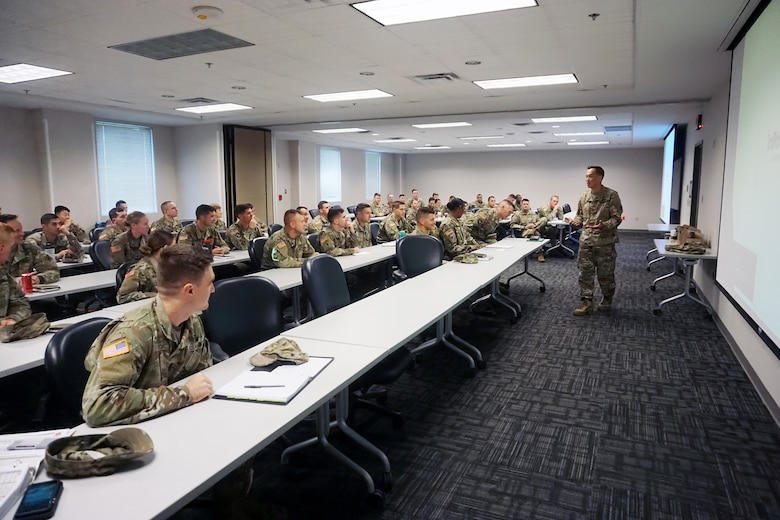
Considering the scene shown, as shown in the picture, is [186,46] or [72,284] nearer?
[72,284]

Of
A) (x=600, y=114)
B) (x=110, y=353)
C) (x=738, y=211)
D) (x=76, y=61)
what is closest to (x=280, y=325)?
(x=110, y=353)

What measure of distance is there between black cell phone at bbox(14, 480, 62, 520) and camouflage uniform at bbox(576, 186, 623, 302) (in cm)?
547

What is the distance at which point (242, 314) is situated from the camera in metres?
2.75

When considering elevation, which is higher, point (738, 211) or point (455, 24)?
point (455, 24)

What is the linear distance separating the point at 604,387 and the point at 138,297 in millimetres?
3468

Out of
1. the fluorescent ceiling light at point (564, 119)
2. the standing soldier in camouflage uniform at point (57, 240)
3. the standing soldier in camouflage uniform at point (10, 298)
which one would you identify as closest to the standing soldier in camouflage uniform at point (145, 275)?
the standing soldier in camouflage uniform at point (10, 298)

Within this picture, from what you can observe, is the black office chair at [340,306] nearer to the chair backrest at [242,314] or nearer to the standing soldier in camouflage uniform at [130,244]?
the chair backrest at [242,314]

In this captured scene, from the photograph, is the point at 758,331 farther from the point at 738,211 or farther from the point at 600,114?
the point at 600,114

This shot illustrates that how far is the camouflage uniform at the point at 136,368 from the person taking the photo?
1.56 meters

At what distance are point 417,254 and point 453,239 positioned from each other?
0.84 metres

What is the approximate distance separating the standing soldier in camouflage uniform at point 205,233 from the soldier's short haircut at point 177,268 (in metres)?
4.24

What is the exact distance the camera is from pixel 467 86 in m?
6.55

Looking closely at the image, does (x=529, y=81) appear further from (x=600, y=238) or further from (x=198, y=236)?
(x=198, y=236)

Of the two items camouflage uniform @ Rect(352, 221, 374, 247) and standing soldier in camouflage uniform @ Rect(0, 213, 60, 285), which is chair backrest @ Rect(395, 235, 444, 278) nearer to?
camouflage uniform @ Rect(352, 221, 374, 247)
